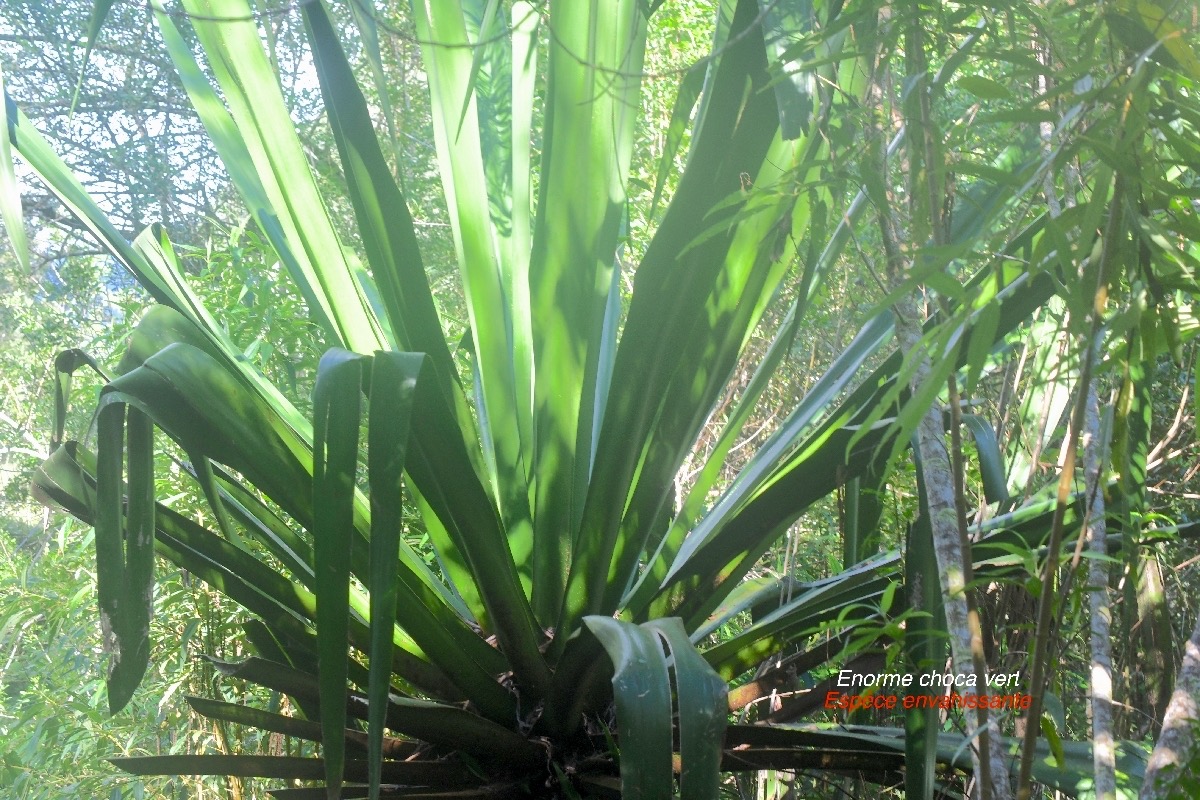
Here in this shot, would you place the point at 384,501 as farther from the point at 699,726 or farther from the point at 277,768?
the point at 277,768

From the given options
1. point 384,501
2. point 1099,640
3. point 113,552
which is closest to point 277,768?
point 113,552

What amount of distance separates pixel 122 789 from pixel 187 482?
58 cm

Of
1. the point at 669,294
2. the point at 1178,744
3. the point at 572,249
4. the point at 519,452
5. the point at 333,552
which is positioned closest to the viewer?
the point at 1178,744

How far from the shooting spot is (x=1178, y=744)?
527 millimetres

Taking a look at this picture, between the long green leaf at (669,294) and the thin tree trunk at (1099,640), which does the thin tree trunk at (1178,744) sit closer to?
the thin tree trunk at (1099,640)

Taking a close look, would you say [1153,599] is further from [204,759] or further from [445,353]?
[204,759]

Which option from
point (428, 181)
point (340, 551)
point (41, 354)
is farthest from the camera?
point (41, 354)

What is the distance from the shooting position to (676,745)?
94cm

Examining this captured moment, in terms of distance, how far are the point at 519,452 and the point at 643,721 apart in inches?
18.4

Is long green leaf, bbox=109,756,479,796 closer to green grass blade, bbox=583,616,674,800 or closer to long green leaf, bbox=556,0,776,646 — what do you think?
long green leaf, bbox=556,0,776,646

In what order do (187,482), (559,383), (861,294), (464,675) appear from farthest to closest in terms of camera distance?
(861,294) → (187,482) → (559,383) → (464,675)

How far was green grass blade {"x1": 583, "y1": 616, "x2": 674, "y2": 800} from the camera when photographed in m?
0.62

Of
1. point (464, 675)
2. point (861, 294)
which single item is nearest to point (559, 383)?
point (464, 675)

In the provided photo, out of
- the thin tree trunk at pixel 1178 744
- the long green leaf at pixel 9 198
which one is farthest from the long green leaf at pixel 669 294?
the long green leaf at pixel 9 198
